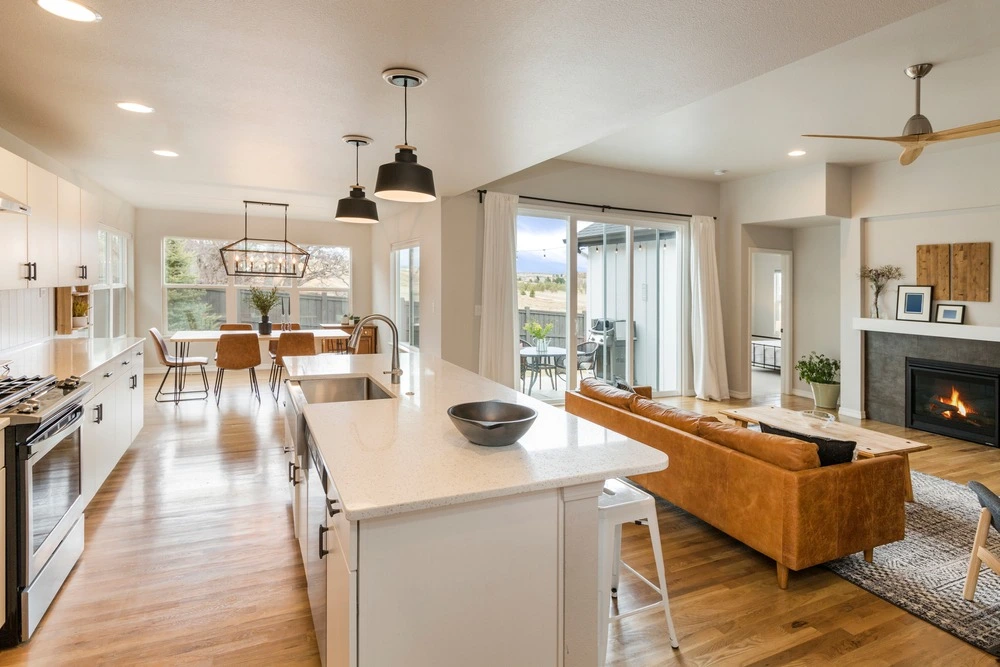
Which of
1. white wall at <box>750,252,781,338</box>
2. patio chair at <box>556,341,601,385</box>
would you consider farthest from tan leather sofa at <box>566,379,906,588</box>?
white wall at <box>750,252,781,338</box>

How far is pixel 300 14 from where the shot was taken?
2.11 m

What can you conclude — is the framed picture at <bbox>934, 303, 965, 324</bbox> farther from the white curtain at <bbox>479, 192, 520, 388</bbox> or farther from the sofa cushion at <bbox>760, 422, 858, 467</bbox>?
the white curtain at <bbox>479, 192, 520, 388</bbox>

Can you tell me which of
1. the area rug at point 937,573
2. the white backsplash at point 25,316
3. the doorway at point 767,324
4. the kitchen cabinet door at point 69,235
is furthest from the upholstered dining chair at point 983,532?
the doorway at point 767,324

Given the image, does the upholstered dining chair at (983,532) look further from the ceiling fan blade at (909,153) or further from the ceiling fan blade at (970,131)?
the ceiling fan blade at (909,153)

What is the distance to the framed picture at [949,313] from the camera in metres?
5.32

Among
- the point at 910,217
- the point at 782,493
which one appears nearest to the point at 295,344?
the point at 782,493

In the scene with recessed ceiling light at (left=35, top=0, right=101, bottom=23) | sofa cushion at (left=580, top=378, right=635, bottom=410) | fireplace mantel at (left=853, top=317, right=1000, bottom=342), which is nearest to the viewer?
recessed ceiling light at (left=35, top=0, right=101, bottom=23)

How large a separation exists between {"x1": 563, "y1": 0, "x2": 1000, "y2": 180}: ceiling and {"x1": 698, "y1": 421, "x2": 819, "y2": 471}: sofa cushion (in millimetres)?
2258

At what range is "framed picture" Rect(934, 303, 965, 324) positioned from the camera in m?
5.32

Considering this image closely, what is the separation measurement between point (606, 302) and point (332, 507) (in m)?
5.50

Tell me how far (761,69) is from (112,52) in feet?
9.70

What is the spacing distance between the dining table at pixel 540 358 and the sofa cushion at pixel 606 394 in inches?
83.3

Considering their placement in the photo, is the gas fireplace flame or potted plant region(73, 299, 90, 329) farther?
the gas fireplace flame

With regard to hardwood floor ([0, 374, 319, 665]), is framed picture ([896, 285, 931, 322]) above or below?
above
